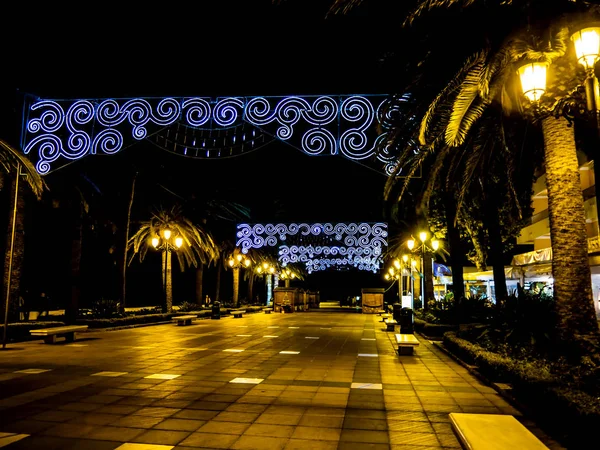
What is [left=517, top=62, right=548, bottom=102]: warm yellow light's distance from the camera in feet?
21.7

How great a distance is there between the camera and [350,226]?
27.1 meters

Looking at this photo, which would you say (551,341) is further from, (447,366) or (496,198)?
(496,198)

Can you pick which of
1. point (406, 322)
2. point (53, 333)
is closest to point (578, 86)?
point (406, 322)

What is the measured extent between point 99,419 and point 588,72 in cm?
753

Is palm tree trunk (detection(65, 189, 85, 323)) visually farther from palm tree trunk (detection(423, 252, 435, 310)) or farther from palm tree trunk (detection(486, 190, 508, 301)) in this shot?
palm tree trunk (detection(486, 190, 508, 301))

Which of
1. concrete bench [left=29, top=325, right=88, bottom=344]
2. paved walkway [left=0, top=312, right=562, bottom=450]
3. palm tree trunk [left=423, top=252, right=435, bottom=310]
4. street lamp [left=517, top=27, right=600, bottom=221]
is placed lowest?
paved walkway [left=0, top=312, right=562, bottom=450]

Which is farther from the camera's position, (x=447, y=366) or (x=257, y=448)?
(x=447, y=366)

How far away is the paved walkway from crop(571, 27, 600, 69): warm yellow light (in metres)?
4.56

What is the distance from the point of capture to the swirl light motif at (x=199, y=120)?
12188 mm

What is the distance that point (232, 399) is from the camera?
24.3 feet

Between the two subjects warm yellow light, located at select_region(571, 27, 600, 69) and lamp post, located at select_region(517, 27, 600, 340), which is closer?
warm yellow light, located at select_region(571, 27, 600, 69)

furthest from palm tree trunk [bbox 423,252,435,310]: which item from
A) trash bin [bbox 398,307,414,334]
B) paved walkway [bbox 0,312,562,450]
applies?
paved walkway [bbox 0,312,562,450]

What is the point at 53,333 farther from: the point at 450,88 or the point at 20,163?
the point at 450,88

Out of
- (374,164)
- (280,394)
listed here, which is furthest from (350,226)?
(280,394)
